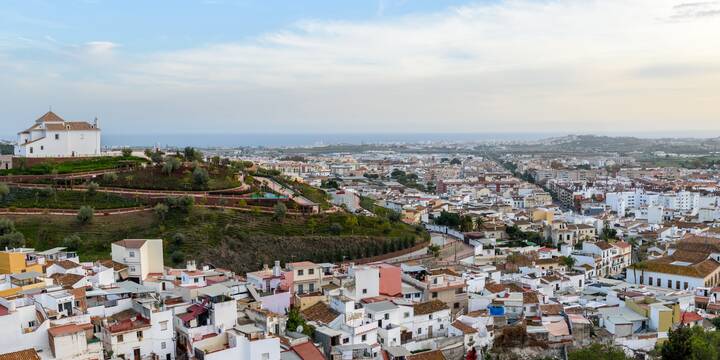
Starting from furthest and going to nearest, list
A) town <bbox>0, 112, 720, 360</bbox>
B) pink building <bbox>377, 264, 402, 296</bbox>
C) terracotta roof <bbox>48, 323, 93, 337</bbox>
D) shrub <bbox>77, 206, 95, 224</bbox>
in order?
1. shrub <bbox>77, 206, 95, 224</bbox>
2. pink building <bbox>377, 264, 402, 296</bbox>
3. town <bbox>0, 112, 720, 360</bbox>
4. terracotta roof <bbox>48, 323, 93, 337</bbox>

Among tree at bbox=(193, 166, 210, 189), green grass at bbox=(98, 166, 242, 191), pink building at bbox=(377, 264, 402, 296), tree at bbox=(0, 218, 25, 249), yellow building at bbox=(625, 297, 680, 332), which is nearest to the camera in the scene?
yellow building at bbox=(625, 297, 680, 332)

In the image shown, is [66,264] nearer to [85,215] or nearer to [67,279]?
[67,279]

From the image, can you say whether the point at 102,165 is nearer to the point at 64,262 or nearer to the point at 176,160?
the point at 176,160

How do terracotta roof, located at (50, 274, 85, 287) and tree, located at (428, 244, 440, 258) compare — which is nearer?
terracotta roof, located at (50, 274, 85, 287)

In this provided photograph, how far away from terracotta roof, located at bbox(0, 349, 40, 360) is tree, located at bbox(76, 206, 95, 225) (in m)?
16.2

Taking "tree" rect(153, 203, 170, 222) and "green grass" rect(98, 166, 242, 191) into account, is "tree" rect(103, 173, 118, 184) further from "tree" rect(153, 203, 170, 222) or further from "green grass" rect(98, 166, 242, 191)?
"tree" rect(153, 203, 170, 222)

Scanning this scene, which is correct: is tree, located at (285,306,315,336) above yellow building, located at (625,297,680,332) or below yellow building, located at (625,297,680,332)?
above

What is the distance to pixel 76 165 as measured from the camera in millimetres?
32219

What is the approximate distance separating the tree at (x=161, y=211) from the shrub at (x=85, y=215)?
268 cm

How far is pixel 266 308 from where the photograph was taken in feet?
51.3

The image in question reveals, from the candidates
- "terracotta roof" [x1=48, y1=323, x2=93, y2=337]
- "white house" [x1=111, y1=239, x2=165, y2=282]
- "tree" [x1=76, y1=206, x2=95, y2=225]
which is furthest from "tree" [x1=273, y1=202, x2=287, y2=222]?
"terracotta roof" [x1=48, y1=323, x2=93, y2=337]

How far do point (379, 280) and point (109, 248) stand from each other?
12.3 m

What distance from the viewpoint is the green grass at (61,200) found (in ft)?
91.2

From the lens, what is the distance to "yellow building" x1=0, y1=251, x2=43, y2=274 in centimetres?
1689
